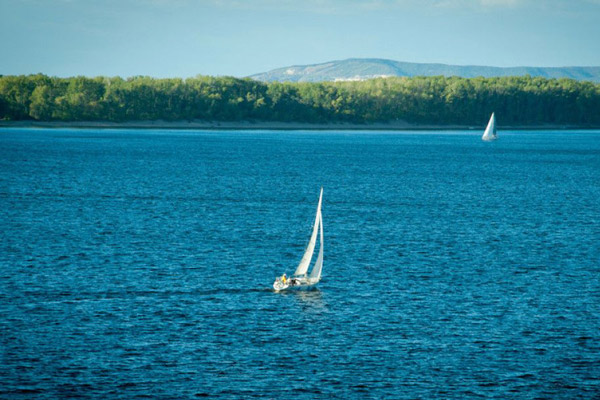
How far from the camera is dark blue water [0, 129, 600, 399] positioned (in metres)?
40.2

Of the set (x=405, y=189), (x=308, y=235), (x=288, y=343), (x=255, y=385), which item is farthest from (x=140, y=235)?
(x=405, y=189)

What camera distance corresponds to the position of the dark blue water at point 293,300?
40.2 meters

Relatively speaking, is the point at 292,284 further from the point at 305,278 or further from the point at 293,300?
the point at 293,300

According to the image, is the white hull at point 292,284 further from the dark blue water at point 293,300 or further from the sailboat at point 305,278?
the dark blue water at point 293,300

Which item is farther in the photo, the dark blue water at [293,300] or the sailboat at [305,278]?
the sailboat at [305,278]

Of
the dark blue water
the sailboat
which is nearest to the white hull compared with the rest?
the sailboat

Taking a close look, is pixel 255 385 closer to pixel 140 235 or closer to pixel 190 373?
pixel 190 373

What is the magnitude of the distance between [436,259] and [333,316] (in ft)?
68.4

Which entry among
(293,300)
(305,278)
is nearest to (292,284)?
(305,278)

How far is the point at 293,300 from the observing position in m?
54.7

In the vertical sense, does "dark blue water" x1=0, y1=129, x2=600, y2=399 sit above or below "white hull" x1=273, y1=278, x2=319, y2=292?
below

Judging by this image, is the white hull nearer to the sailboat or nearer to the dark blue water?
the sailboat

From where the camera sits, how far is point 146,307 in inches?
2037

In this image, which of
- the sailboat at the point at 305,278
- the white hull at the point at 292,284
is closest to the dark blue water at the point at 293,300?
the white hull at the point at 292,284
